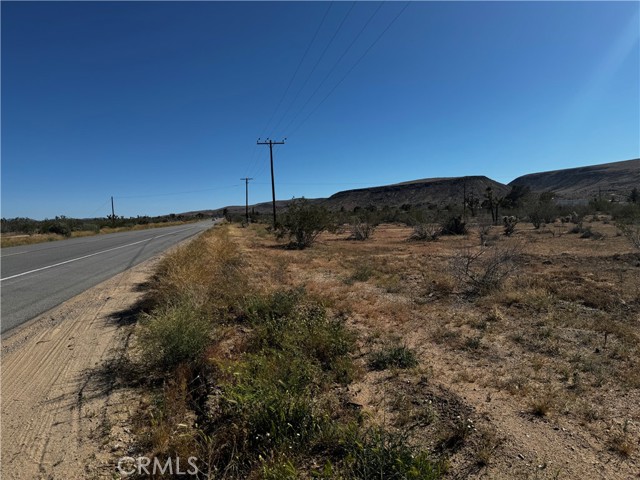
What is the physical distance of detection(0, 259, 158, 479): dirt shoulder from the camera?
2953 millimetres

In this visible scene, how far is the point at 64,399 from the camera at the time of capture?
12.7ft

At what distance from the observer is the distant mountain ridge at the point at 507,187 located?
3581 inches

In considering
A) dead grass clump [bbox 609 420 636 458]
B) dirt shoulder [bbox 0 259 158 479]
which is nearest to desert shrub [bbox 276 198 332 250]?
dirt shoulder [bbox 0 259 158 479]

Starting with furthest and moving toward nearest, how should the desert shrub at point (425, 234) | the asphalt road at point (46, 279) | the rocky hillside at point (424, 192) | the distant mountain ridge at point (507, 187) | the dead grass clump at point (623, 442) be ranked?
1. the rocky hillside at point (424, 192)
2. the distant mountain ridge at point (507, 187)
3. the desert shrub at point (425, 234)
4. the asphalt road at point (46, 279)
5. the dead grass clump at point (623, 442)

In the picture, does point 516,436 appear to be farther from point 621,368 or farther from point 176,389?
point 176,389

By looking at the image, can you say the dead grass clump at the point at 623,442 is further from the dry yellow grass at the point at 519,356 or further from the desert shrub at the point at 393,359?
the desert shrub at the point at 393,359

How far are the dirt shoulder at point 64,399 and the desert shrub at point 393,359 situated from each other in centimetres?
309

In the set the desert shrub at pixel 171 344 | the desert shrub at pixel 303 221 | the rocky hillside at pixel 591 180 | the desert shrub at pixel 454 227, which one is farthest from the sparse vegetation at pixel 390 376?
the rocky hillside at pixel 591 180

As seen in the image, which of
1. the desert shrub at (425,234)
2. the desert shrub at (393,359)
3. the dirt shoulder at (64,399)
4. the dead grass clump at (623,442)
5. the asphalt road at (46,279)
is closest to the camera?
the dirt shoulder at (64,399)

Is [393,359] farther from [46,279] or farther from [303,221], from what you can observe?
[303,221]

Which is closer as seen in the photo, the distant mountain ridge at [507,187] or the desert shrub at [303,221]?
the desert shrub at [303,221]

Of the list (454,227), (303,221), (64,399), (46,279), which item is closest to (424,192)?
(454,227)

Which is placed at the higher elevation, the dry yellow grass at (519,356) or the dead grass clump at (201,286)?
the dead grass clump at (201,286)

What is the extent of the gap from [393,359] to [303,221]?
19174 mm
